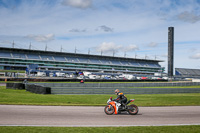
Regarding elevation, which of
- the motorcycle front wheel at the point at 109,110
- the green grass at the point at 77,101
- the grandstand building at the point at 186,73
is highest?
the grandstand building at the point at 186,73

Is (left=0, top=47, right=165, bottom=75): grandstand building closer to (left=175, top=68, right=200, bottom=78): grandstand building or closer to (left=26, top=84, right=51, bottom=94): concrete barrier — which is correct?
(left=175, top=68, right=200, bottom=78): grandstand building

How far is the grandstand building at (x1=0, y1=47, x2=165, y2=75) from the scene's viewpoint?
10438cm

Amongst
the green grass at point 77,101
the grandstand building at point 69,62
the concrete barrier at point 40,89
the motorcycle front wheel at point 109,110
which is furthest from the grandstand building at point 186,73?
the motorcycle front wheel at point 109,110

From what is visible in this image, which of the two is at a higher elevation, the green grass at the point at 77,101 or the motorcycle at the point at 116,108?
the motorcycle at the point at 116,108

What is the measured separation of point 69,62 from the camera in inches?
4678

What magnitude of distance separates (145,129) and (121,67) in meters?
124

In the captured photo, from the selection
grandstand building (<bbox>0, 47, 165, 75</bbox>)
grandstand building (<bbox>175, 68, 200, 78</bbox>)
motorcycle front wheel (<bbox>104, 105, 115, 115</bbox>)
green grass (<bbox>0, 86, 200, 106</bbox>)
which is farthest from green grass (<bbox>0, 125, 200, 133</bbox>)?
grandstand building (<bbox>175, 68, 200, 78</bbox>)

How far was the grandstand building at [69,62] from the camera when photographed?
342ft

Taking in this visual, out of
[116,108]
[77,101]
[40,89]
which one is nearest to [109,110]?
[116,108]

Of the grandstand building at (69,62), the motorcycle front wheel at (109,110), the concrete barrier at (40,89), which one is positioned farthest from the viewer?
the grandstand building at (69,62)

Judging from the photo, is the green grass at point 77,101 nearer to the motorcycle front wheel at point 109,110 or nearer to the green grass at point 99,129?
the motorcycle front wheel at point 109,110

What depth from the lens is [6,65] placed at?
100125 mm

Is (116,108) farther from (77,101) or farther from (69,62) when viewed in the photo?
(69,62)

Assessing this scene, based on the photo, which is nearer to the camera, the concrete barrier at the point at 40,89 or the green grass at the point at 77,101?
the green grass at the point at 77,101
